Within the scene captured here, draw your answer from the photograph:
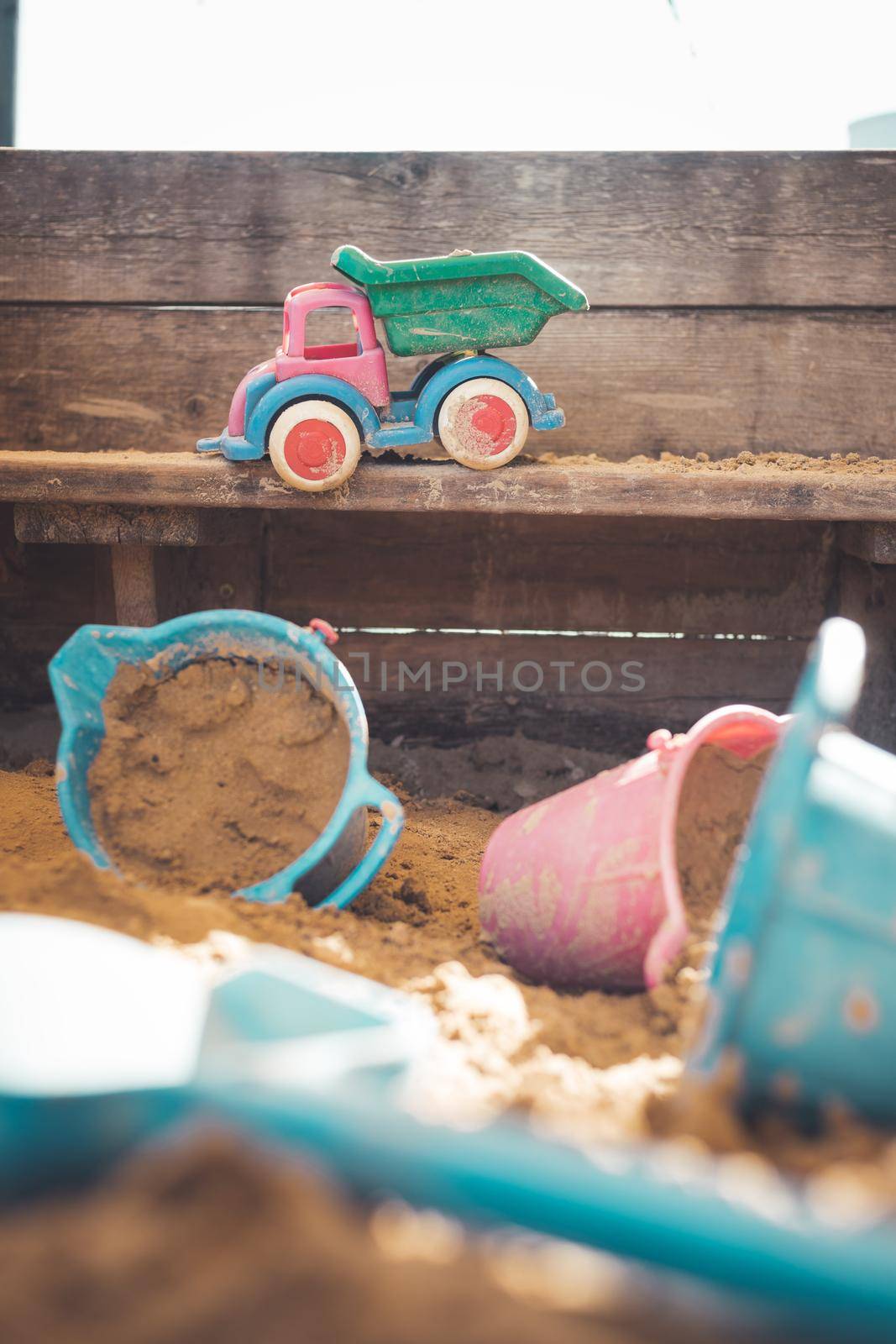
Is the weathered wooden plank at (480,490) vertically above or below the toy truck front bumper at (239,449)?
below

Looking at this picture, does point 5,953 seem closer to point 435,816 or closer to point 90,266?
point 435,816

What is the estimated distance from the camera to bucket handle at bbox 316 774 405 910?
1.26 metres

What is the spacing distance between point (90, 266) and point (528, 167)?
887mm

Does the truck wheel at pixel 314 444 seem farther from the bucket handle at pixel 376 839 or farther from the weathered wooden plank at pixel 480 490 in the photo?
the bucket handle at pixel 376 839

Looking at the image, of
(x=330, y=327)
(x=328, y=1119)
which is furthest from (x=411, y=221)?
(x=328, y=1119)

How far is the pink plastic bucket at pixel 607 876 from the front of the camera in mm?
1118

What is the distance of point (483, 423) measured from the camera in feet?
5.07

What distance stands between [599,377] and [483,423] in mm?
593

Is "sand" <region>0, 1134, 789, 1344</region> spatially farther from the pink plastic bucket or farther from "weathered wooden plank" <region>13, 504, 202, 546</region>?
"weathered wooden plank" <region>13, 504, 202, 546</region>

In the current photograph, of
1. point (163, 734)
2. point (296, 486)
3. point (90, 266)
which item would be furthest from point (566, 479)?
point (90, 266)

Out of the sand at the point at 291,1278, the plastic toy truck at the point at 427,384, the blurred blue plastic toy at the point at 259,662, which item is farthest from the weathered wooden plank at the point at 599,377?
the sand at the point at 291,1278

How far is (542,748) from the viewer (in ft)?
7.00

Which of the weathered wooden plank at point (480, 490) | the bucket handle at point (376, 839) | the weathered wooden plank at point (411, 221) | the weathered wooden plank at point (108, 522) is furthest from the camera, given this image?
the weathered wooden plank at point (411, 221)

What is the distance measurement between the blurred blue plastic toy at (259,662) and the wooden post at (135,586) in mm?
429
